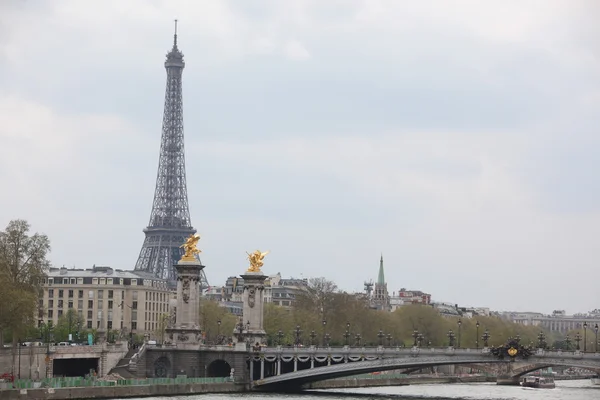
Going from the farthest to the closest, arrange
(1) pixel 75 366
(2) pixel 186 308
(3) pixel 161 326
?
(3) pixel 161 326 → (2) pixel 186 308 → (1) pixel 75 366

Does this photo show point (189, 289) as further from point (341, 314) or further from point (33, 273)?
point (341, 314)

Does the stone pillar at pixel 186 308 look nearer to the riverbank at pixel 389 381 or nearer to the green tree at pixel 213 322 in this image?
the riverbank at pixel 389 381

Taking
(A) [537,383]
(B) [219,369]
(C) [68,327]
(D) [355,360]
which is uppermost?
(C) [68,327]

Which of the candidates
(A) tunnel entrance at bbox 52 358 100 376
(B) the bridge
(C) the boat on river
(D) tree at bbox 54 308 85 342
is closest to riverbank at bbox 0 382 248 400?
(B) the bridge

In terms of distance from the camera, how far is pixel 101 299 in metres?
174

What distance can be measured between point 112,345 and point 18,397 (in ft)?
81.2

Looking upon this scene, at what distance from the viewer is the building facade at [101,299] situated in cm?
17262

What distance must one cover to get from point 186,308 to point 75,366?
32.9ft

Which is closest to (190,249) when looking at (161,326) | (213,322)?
(213,322)

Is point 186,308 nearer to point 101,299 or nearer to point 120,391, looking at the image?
point 120,391

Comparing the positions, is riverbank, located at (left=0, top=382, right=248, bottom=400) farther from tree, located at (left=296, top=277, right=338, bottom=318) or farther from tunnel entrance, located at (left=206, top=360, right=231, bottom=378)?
tree, located at (left=296, top=277, right=338, bottom=318)

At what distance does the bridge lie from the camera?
10456 centimetres

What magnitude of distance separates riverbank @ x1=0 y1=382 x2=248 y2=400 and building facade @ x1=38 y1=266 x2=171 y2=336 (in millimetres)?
62737

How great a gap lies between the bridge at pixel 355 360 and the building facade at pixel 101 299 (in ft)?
189
